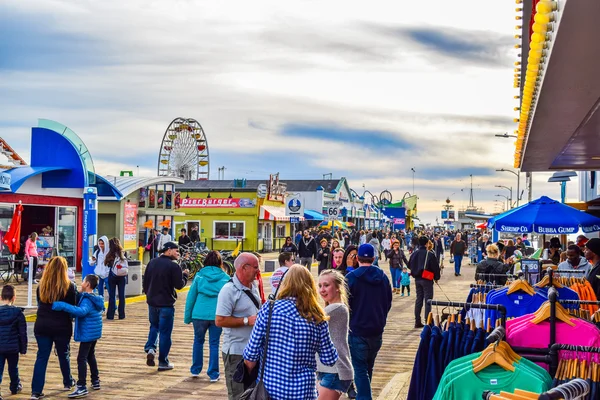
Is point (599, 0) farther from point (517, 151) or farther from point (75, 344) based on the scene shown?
point (75, 344)

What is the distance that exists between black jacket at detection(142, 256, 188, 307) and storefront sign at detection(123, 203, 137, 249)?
19.4 m

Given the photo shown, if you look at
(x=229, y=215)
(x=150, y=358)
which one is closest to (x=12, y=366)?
(x=150, y=358)

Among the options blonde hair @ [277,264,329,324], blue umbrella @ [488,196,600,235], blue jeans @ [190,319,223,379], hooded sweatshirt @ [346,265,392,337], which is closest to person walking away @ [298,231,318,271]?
blue umbrella @ [488,196,600,235]

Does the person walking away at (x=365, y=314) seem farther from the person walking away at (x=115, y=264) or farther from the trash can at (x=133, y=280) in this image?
the trash can at (x=133, y=280)

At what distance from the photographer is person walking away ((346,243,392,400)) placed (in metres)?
7.53

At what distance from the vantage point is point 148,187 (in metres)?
32.3

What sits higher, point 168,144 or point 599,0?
point 168,144

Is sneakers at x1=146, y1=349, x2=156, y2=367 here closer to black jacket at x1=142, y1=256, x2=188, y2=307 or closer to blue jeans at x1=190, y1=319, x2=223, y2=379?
black jacket at x1=142, y1=256, x2=188, y2=307

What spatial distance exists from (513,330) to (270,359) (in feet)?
6.04

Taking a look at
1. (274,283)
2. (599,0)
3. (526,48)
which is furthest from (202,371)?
(599,0)

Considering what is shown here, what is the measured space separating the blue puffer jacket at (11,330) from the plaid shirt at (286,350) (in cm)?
443

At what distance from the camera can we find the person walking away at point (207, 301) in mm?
9062

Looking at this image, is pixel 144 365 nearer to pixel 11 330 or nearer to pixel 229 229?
pixel 11 330

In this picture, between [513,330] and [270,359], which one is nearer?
[270,359]
